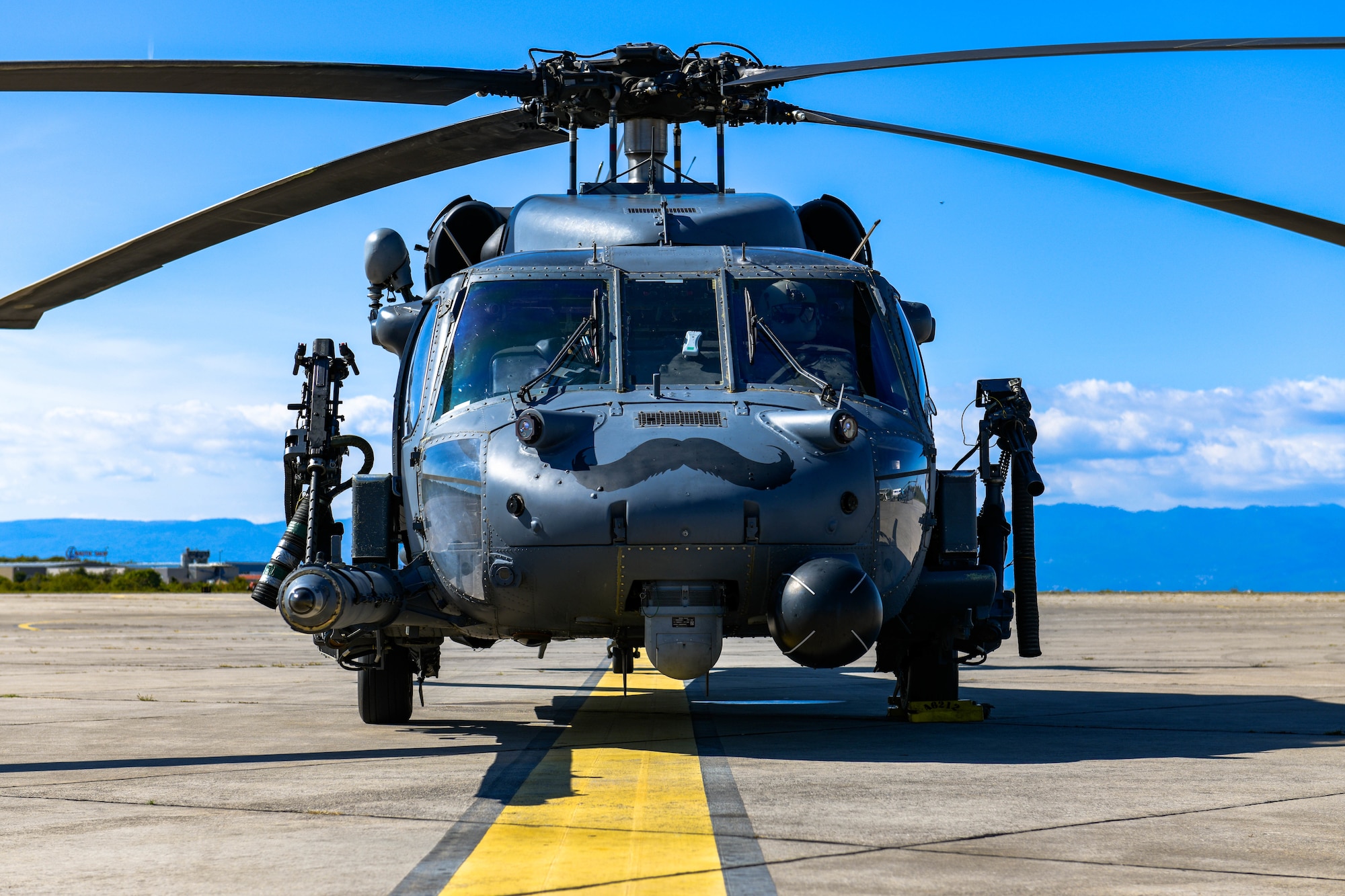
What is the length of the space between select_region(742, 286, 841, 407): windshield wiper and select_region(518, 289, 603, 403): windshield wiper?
919 millimetres

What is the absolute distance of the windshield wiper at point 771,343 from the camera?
8156mm

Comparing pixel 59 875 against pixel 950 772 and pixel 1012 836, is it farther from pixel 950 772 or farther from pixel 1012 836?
pixel 950 772

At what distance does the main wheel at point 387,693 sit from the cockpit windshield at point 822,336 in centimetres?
322

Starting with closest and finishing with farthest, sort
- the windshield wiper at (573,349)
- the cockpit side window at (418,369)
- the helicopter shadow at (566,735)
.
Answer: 1. the helicopter shadow at (566,735)
2. the windshield wiper at (573,349)
3. the cockpit side window at (418,369)

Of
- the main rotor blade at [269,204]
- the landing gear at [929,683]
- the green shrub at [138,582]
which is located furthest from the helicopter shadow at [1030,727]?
the green shrub at [138,582]

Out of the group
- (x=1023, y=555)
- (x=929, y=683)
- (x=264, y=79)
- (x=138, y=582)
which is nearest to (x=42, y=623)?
(x=264, y=79)

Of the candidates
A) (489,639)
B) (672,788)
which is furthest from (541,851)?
(489,639)

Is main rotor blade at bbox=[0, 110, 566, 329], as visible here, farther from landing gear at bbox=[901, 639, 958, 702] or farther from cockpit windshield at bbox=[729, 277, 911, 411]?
landing gear at bbox=[901, 639, 958, 702]

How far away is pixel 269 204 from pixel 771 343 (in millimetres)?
3436

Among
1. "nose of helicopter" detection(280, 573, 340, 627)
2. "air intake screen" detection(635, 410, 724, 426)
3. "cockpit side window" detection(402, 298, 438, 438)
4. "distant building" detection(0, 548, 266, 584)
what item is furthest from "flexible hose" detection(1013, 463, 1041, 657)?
"distant building" detection(0, 548, 266, 584)

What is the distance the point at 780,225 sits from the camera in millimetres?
10016

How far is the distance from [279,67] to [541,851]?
5043 millimetres

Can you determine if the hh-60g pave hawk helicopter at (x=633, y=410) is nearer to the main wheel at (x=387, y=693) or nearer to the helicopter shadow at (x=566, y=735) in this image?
the main wheel at (x=387, y=693)

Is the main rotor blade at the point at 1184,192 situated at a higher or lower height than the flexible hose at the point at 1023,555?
higher
